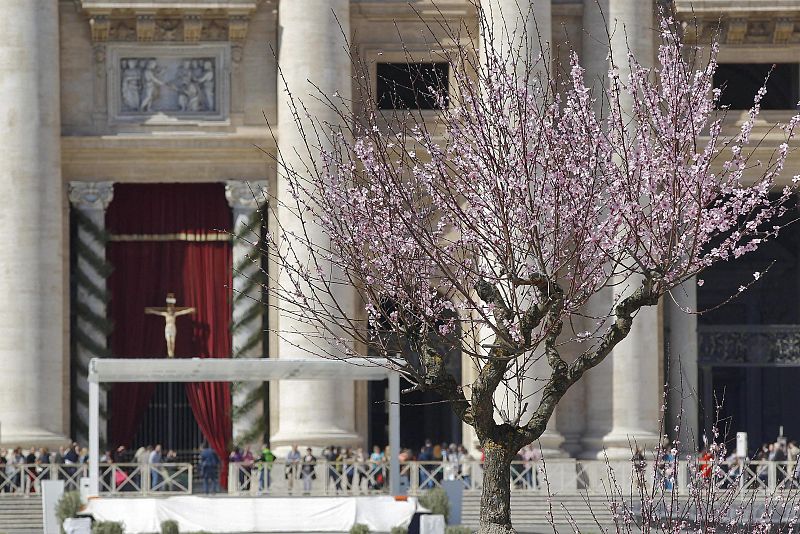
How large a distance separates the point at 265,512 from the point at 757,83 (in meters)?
27.3

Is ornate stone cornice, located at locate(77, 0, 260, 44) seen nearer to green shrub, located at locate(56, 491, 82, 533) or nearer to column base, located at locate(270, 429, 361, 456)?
column base, located at locate(270, 429, 361, 456)

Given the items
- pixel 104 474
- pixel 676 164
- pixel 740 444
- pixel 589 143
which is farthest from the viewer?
pixel 740 444

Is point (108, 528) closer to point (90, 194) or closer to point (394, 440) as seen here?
point (394, 440)

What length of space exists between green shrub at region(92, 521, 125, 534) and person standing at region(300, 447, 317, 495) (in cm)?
753

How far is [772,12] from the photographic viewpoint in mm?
55188

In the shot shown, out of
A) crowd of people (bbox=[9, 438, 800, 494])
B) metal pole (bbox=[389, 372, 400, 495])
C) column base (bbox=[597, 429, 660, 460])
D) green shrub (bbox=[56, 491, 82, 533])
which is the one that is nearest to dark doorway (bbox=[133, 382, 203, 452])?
crowd of people (bbox=[9, 438, 800, 494])

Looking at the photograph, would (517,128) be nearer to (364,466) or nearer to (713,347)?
(364,466)

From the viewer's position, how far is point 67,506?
38344 mm

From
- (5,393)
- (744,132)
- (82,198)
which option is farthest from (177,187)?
(744,132)

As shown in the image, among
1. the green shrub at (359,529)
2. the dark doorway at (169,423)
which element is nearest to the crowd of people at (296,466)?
the dark doorway at (169,423)

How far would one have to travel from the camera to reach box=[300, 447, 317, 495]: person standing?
Result: 43753mm

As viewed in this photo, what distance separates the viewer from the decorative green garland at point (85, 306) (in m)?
53.4

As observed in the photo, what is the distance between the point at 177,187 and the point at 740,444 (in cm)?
1592

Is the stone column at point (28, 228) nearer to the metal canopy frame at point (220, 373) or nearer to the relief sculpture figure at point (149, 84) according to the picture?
the relief sculpture figure at point (149, 84)
